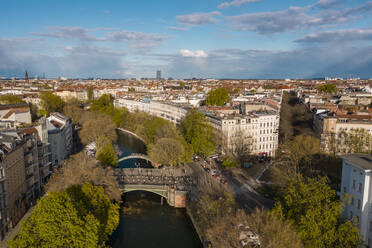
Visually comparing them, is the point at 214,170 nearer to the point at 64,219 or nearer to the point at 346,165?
the point at 346,165

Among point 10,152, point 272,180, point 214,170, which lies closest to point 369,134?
point 272,180

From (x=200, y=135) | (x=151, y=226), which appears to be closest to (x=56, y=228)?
(x=151, y=226)

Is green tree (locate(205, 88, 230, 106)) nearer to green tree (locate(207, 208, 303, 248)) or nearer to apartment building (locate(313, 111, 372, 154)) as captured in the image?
apartment building (locate(313, 111, 372, 154))

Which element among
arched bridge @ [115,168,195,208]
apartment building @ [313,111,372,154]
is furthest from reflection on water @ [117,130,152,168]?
apartment building @ [313,111,372,154]

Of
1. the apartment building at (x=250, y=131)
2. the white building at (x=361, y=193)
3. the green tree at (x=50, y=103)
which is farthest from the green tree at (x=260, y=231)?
the green tree at (x=50, y=103)

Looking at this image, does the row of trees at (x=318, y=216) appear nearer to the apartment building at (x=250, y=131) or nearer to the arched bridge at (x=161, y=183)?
the arched bridge at (x=161, y=183)
